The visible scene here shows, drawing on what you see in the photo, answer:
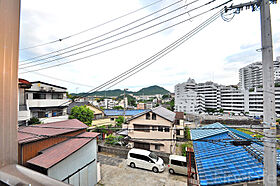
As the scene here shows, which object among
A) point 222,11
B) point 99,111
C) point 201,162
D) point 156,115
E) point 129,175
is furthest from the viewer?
point 99,111

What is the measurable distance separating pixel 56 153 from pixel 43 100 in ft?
34.6

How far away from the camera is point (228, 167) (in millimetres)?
3869

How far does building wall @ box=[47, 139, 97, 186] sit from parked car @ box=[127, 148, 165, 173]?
282cm

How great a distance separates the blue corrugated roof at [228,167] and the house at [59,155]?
4.13 metres

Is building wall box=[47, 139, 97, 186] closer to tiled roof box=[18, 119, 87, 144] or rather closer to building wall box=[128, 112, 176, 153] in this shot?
tiled roof box=[18, 119, 87, 144]

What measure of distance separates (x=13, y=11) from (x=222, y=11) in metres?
4.43

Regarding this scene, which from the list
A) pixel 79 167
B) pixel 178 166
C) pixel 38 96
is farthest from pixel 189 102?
pixel 79 167

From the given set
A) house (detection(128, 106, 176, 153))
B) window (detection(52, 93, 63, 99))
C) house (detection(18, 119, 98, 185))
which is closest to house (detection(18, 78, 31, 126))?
window (detection(52, 93, 63, 99))

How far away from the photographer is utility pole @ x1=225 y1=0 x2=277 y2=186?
2527 mm

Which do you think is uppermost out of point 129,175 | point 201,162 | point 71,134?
point 71,134

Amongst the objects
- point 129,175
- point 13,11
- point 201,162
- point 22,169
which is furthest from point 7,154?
point 129,175

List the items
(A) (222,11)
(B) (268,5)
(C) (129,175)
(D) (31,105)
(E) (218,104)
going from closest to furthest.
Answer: (B) (268,5)
(A) (222,11)
(C) (129,175)
(D) (31,105)
(E) (218,104)

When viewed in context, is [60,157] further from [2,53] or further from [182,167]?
[182,167]

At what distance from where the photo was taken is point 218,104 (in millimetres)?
42344
